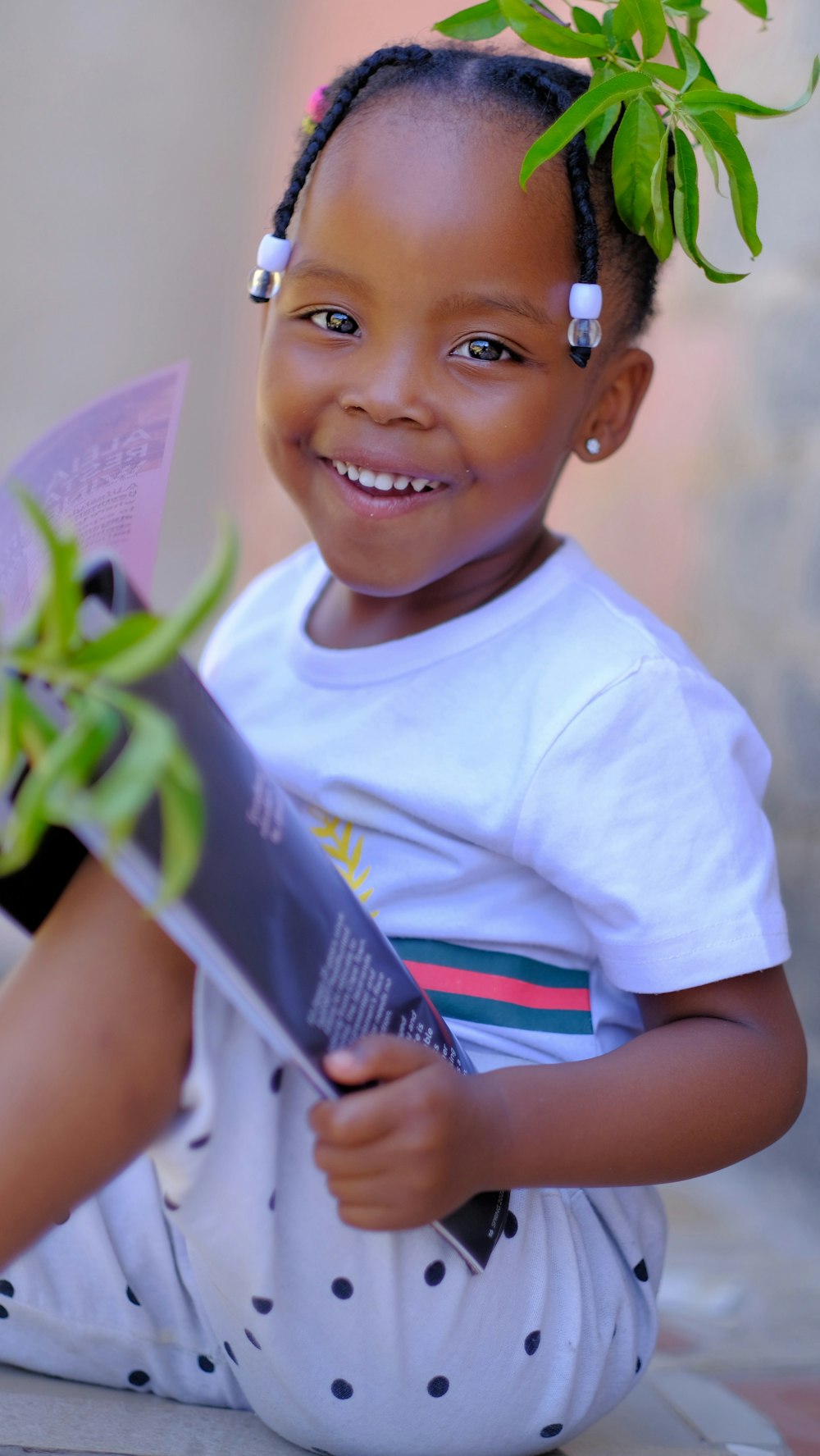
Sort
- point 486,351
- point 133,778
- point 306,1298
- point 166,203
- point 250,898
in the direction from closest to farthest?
point 133,778, point 250,898, point 306,1298, point 486,351, point 166,203

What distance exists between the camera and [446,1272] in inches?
37.2

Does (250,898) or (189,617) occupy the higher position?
(189,617)

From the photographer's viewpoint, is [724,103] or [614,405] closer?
[724,103]

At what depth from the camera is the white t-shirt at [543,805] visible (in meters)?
1.05

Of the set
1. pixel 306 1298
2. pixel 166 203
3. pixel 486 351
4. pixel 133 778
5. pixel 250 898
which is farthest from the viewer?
pixel 166 203

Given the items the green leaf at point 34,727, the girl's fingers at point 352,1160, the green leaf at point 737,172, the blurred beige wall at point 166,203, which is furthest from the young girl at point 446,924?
the blurred beige wall at point 166,203

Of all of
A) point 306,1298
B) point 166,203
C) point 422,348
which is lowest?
point 306,1298

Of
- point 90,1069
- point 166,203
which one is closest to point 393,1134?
point 90,1069

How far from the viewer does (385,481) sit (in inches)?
46.4

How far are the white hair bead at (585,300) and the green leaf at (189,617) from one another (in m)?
0.65

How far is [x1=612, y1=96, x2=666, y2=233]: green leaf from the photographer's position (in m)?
1.08

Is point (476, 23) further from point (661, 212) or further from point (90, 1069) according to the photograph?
point (90, 1069)

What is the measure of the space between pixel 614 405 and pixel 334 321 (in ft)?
0.79

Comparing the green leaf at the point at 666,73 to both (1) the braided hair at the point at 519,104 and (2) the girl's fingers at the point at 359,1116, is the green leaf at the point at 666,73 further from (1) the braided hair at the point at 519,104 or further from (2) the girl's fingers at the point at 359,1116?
(2) the girl's fingers at the point at 359,1116
